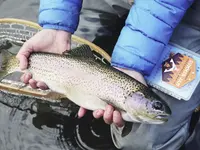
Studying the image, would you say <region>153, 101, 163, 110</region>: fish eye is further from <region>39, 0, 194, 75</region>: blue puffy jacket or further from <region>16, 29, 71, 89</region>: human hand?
<region>16, 29, 71, 89</region>: human hand

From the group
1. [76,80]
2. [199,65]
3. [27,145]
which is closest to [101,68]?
[76,80]

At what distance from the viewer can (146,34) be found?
216cm

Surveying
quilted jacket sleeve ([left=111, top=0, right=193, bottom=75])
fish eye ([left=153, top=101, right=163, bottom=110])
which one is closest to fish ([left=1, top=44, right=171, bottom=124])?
fish eye ([left=153, top=101, right=163, bottom=110])

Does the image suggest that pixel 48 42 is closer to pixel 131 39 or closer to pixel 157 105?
pixel 131 39

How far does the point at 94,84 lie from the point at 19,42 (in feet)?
2.80

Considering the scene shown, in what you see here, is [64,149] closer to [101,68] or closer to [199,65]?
[101,68]

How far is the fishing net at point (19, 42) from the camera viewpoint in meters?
2.54

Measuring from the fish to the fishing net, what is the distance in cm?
30

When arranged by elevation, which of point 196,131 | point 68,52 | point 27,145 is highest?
point 68,52

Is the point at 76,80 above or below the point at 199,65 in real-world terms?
below

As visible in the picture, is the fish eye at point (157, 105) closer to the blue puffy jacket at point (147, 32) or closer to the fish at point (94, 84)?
the fish at point (94, 84)

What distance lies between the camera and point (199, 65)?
7.53ft

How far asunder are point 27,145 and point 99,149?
1.19 ft

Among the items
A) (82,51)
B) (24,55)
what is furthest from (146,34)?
(24,55)
